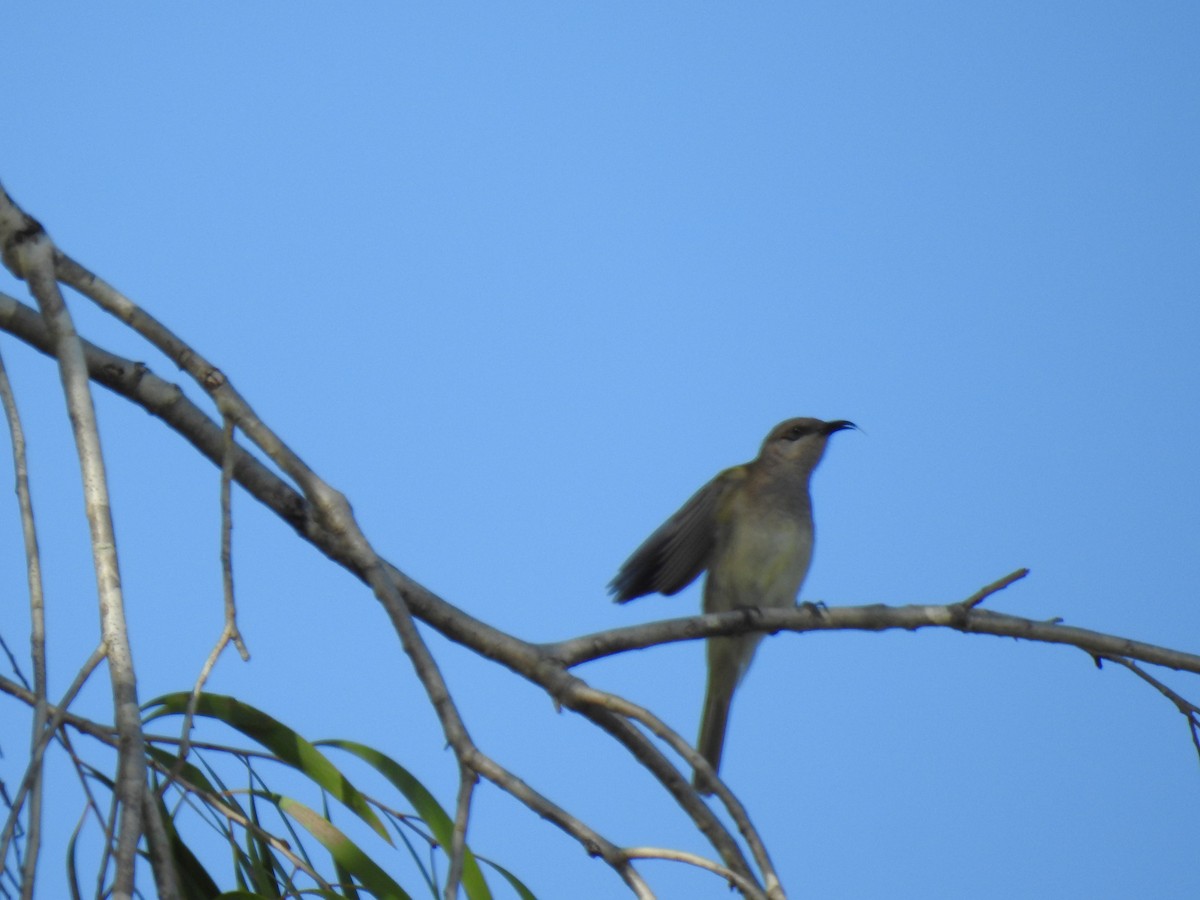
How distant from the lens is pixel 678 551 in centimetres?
550

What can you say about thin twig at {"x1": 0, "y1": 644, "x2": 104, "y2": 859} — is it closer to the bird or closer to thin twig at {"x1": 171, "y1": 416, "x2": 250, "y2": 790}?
thin twig at {"x1": 171, "y1": 416, "x2": 250, "y2": 790}

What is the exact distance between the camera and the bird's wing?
5.10m

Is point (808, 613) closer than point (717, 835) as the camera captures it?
No

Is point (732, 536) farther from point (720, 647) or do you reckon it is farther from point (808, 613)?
point (808, 613)

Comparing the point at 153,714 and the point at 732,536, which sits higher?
the point at 732,536

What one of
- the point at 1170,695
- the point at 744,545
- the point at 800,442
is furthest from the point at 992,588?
the point at 800,442

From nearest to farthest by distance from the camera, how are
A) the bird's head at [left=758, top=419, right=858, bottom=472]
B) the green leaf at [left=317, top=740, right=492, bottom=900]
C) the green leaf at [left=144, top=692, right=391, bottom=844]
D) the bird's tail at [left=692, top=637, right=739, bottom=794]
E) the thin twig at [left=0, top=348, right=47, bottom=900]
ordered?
the thin twig at [left=0, top=348, right=47, bottom=900], the green leaf at [left=317, top=740, right=492, bottom=900], the green leaf at [left=144, top=692, right=391, bottom=844], the bird's tail at [left=692, top=637, right=739, bottom=794], the bird's head at [left=758, top=419, right=858, bottom=472]

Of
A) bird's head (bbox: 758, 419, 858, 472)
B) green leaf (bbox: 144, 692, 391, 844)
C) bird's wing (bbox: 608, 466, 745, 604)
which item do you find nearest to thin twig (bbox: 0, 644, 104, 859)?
green leaf (bbox: 144, 692, 391, 844)

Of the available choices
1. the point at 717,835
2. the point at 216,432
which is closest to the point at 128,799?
the point at 717,835

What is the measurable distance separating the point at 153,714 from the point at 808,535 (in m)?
4.08

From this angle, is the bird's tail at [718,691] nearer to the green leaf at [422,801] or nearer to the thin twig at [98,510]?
the green leaf at [422,801]

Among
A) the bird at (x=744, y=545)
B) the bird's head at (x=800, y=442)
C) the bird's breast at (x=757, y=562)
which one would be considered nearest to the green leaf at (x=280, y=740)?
the bird at (x=744, y=545)

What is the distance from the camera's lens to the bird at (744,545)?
605 cm

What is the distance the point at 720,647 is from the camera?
6.27 m
